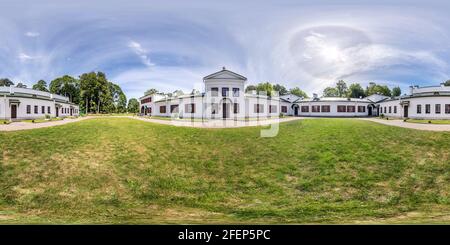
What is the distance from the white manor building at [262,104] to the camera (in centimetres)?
1240

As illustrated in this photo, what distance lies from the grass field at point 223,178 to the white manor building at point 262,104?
2039mm

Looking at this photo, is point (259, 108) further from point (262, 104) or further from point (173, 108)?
point (173, 108)

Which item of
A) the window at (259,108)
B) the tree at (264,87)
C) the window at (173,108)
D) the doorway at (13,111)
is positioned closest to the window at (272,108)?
the window at (259,108)

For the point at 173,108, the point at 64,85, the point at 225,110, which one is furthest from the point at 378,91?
the point at 173,108

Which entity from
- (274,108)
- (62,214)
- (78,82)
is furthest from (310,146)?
(274,108)

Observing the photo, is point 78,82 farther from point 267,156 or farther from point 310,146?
point 310,146

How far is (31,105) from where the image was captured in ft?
46.1

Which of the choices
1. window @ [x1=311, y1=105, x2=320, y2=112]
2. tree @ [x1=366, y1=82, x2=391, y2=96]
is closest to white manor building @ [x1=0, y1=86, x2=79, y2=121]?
tree @ [x1=366, y1=82, x2=391, y2=96]

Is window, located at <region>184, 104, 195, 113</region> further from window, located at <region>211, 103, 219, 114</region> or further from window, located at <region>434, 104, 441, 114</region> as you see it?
window, located at <region>434, 104, 441, 114</region>

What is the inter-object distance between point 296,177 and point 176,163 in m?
4.12

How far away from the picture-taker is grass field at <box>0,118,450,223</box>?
6.07 m

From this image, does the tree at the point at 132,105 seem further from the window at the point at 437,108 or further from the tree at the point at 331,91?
the window at the point at 437,108

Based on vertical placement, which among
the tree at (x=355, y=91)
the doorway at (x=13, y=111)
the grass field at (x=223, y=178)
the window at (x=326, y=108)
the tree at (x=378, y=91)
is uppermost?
the tree at (x=355, y=91)

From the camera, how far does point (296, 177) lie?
8102 mm
